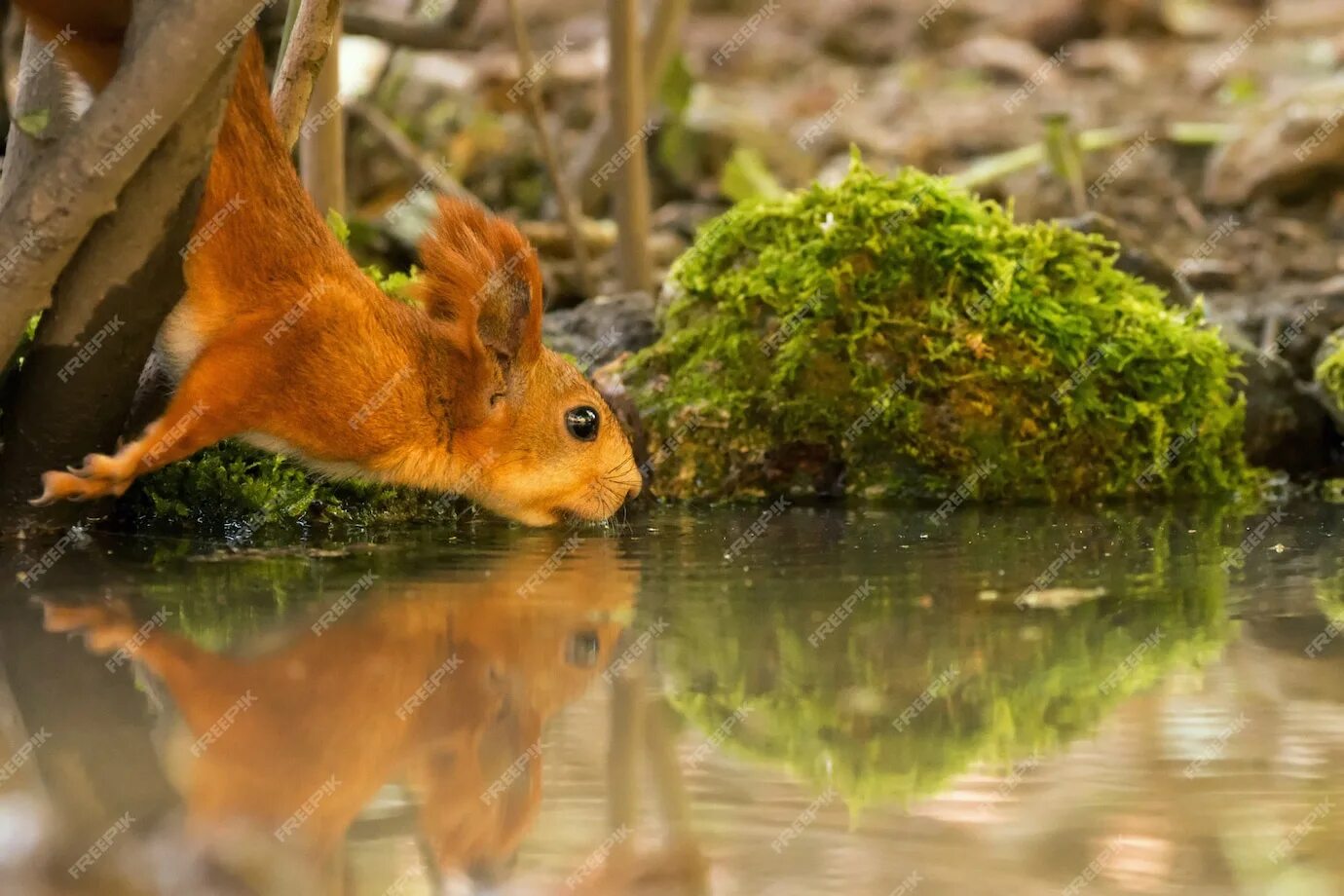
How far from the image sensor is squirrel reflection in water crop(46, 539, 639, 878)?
8.08 ft

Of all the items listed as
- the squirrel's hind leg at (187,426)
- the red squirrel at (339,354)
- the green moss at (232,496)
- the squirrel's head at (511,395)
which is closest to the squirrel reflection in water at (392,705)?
the squirrel's hind leg at (187,426)

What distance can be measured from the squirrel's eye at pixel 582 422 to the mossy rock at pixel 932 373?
123 centimetres

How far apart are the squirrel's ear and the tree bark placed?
83 centimetres

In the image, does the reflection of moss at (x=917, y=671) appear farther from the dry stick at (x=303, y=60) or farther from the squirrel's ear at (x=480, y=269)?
the dry stick at (x=303, y=60)

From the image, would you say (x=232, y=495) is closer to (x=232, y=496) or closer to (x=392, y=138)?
(x=232, y=496)

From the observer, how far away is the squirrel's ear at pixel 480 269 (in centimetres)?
498

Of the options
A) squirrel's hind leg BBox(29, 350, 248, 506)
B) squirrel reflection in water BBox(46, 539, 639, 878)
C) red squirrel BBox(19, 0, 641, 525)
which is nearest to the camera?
squirrel reflection in water BBox(46, 539, 639, 878)

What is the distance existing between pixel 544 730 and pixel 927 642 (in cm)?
107

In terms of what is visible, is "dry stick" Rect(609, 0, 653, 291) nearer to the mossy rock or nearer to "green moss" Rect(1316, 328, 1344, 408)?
the mossy rock

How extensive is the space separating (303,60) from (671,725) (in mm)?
3327

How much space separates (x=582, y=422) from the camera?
545 cm

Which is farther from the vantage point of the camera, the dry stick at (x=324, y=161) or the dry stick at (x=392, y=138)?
the dry stick at (x=392, y=138)

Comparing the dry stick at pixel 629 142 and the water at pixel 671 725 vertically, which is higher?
the dry stick at pixel 629 142

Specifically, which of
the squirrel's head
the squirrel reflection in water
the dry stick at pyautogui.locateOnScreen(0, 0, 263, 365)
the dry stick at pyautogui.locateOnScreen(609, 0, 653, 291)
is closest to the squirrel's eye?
the squirrel's head
